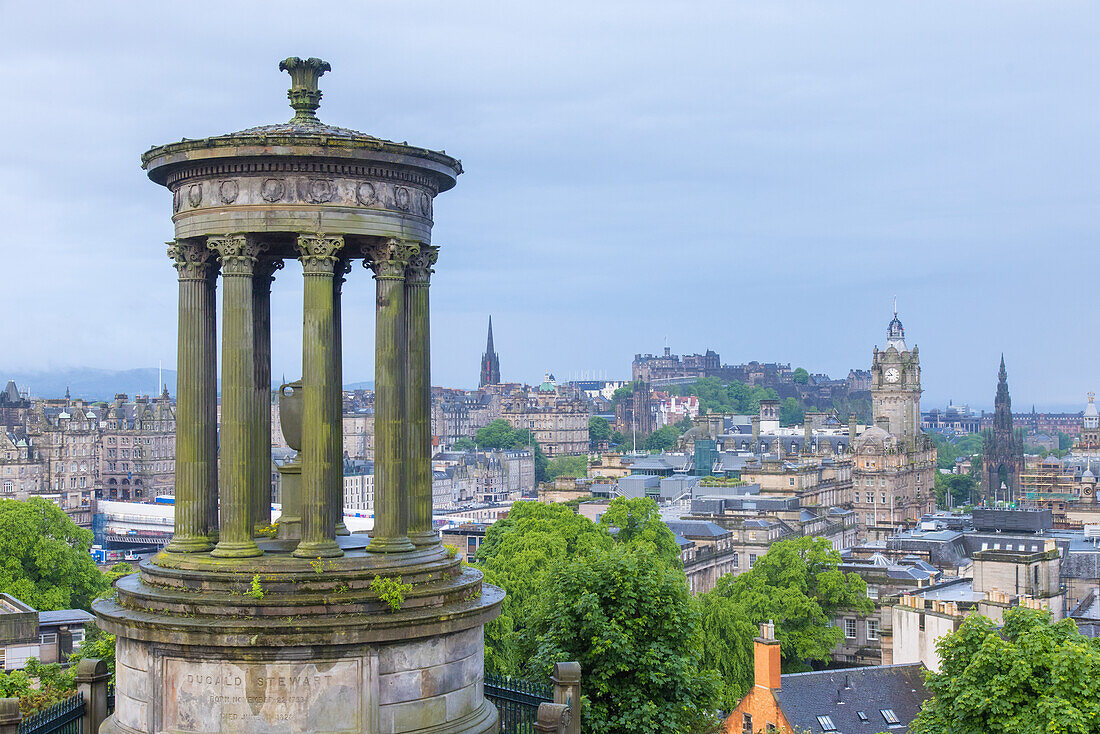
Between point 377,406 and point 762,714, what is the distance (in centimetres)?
3783

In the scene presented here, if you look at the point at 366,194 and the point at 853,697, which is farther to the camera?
the point at 853,697

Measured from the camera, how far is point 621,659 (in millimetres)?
34844

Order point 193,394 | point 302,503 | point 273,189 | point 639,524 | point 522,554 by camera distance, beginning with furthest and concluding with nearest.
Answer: point 639,524, point 522,554, point 193,394, point 273,189, point 302,503

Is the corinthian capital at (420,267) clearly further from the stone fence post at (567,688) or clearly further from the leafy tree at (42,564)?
the leafy tree at (42,564)

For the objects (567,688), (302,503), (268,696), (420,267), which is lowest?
(567,688)

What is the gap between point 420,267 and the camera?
2573cm

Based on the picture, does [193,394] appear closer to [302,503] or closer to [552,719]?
[302,503]

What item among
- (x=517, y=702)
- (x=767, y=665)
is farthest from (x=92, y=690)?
(x=767, y=665)

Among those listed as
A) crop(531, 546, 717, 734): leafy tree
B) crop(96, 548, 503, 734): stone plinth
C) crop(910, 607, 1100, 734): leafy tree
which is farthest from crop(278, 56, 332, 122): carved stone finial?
crop(910, 607, 1100, 734): leafy tree

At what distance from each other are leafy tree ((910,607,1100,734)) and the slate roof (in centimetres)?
1990

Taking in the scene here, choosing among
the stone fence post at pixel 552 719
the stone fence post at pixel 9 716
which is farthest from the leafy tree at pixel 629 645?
the stone fence post at pixel 9 716

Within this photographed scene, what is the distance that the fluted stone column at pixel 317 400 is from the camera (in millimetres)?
23969

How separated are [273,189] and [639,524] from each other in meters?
64.8

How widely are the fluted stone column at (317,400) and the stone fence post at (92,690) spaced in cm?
594
